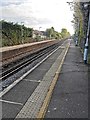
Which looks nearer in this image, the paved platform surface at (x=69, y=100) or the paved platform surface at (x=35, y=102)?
the paved platform surface at (x=35, y=102)

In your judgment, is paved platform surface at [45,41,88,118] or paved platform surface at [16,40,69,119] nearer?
paved platform surface at [16,40,69,119]

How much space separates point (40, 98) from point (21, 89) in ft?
5.46

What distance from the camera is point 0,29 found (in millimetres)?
55688

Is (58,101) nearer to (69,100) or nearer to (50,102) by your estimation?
(50,102)

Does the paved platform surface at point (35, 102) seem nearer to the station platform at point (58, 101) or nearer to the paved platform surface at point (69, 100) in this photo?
the station platform at point (58, 101)

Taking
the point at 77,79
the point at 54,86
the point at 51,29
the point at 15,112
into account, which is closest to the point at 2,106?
the point at 15,112

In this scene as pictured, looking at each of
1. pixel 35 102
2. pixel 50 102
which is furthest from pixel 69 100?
pixel 35 102

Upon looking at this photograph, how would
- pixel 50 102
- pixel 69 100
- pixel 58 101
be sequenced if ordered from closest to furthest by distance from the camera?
pixel 50 102, pixel 58 101, pixel 69 100

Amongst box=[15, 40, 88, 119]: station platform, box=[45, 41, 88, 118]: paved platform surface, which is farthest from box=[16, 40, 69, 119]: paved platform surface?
box=[45, 41, 88, 118]: paved platform surface

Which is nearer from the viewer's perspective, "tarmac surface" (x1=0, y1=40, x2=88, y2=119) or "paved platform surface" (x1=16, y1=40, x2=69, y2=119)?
"paved platform surface" (x1=16, y1=40, x2=69, y2=119)

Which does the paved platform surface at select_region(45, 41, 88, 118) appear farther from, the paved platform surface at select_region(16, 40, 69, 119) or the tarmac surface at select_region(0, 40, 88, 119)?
the paved platform surface at select_region(16, 40, 69, 119)

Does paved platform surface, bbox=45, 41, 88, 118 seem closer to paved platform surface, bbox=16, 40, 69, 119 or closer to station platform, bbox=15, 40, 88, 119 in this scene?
station platform, bbox=15, 40, 88, 119

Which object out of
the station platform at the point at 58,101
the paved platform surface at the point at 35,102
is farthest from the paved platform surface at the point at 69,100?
the paved platform surface at the point at 35,102

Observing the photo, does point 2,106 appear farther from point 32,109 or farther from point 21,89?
point 21,89
